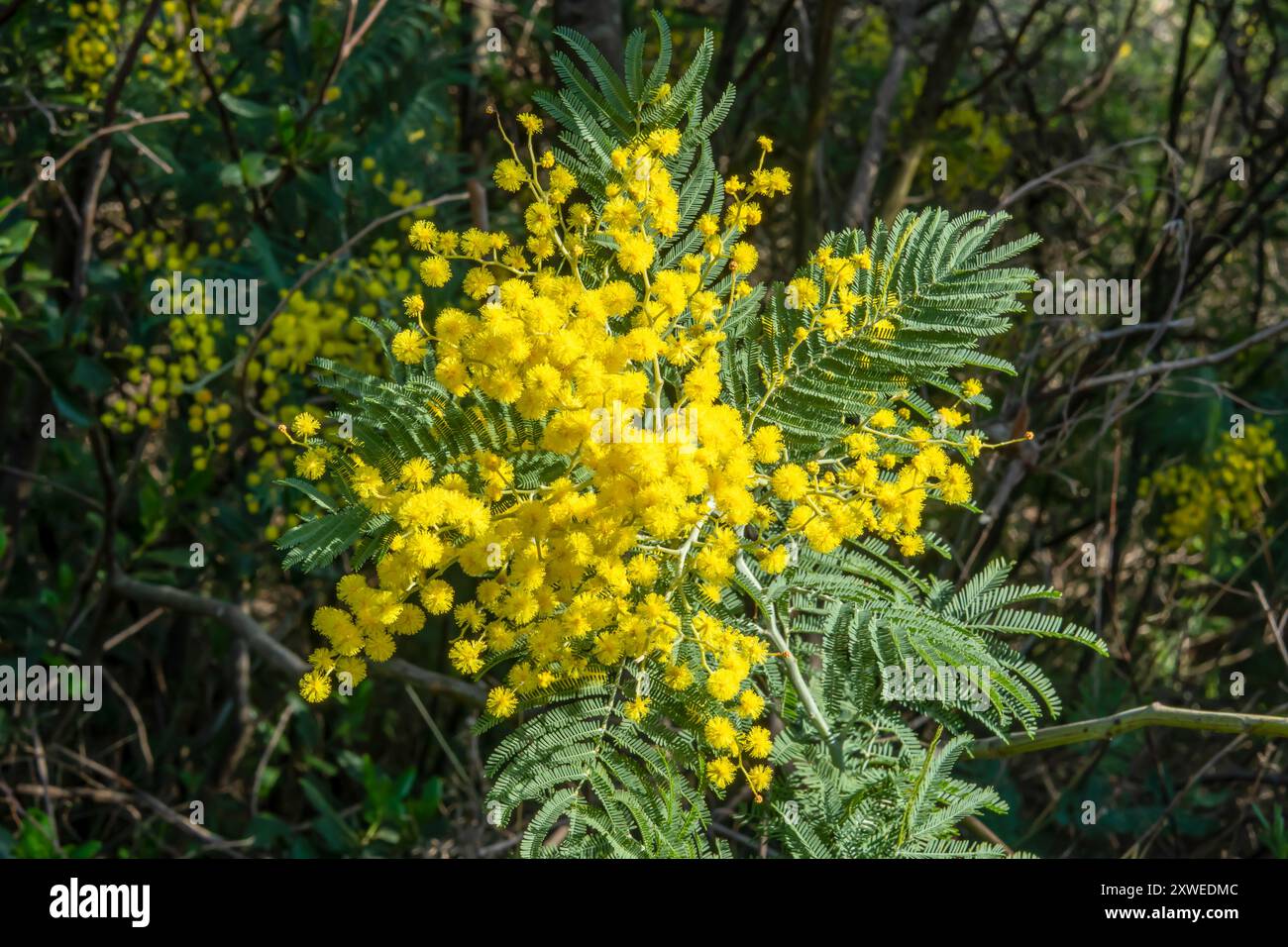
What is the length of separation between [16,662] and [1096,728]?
242 centimetres

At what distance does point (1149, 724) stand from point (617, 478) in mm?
669

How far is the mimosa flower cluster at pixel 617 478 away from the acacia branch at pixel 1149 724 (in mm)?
329

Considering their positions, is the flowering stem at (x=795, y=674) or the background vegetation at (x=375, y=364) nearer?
the flowering stem at (x=795, y=674)

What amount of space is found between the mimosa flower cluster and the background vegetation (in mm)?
894

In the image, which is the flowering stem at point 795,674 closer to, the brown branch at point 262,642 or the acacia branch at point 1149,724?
the acacia branch at point 1149,724

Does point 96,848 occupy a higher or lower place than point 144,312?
lower

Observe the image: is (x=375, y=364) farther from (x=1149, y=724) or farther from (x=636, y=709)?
(x=1149, y=724)

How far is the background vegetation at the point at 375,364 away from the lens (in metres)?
2.60

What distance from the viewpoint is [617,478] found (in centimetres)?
111

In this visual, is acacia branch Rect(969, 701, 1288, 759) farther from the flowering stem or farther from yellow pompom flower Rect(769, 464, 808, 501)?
yellow pompom flower Rect(769, 464, 808, 501)

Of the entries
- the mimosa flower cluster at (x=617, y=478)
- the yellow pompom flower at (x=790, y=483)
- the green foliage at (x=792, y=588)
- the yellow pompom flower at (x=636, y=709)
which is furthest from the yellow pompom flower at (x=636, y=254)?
the yellow pompom flower at (x=636, y=709)
